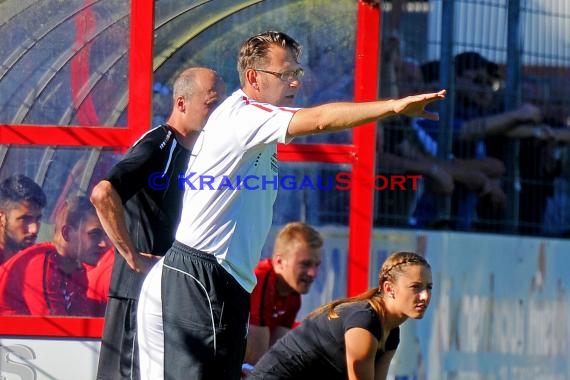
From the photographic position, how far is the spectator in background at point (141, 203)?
5184mm

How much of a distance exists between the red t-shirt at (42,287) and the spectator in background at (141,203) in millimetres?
612

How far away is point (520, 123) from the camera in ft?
25.6

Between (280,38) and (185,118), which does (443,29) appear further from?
(280,38)

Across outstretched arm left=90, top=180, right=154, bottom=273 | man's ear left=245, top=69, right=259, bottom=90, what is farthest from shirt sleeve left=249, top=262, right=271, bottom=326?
man's ear left=245, top=69, right=259, bottom=90

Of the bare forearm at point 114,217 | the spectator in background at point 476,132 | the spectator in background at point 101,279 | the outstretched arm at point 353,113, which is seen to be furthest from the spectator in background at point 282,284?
the outstretched arm at point 353,113

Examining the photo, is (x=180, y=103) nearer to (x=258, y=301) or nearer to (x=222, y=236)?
(x=258, y=301)

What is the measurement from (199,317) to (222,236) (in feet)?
0.92

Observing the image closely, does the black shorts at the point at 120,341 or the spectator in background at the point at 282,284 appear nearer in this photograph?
the black shorts at the point at 120,341

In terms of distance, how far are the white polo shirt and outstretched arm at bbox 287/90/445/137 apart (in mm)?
201

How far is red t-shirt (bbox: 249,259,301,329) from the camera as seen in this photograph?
6.18 m

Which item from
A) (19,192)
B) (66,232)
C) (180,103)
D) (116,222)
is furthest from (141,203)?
(19,192)

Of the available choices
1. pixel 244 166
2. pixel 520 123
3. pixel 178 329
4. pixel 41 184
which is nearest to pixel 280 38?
pixel 244 166

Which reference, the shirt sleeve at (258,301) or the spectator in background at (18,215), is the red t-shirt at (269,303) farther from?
the spectator in background at (18,215)

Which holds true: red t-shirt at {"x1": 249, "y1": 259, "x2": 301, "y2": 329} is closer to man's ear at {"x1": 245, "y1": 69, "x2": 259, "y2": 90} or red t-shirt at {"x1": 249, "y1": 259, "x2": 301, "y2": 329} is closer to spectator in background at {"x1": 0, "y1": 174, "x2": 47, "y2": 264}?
spectator in background at {"x1": 0, "y1": 174, "x2": 47, "y2": 264}
